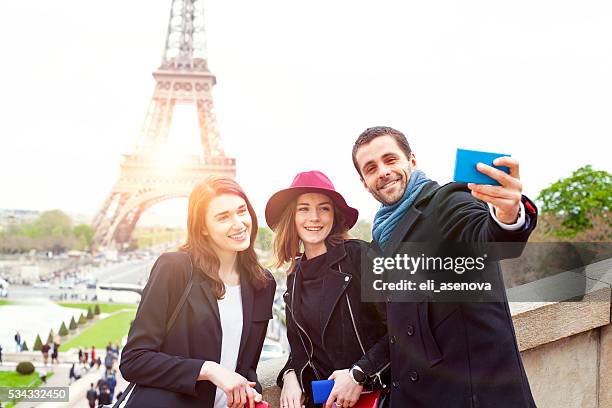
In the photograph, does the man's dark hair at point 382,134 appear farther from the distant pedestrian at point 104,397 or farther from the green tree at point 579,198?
the green tree at point 579,198

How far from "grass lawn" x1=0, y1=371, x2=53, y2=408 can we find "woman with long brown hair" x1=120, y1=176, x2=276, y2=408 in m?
15.3

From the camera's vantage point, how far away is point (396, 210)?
1987 mm

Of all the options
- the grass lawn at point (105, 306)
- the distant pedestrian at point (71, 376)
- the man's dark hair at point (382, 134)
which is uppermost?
the man's dark hair at point (382, 134)

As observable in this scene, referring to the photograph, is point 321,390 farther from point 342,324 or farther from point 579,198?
point 579,198

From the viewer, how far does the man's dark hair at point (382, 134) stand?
2.06m

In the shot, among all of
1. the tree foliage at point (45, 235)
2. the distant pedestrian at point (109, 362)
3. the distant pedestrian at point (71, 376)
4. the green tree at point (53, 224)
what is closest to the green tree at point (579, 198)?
the distant pedestrian at point (109, 362)

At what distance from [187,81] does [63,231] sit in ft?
76.2

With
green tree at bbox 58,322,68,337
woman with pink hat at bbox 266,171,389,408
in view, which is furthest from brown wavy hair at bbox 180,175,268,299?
green tree at bbox 58,322,68,337

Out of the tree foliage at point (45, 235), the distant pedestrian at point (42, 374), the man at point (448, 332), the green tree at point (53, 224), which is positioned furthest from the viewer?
the green tree at point (53, 224)

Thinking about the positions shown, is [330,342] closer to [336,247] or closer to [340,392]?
[340,392]

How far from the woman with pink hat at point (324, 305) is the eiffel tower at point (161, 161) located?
3185 centimetres

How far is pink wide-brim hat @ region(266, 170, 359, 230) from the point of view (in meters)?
2.34

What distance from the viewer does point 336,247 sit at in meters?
2.29

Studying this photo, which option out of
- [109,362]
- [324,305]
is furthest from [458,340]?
[109,362]
